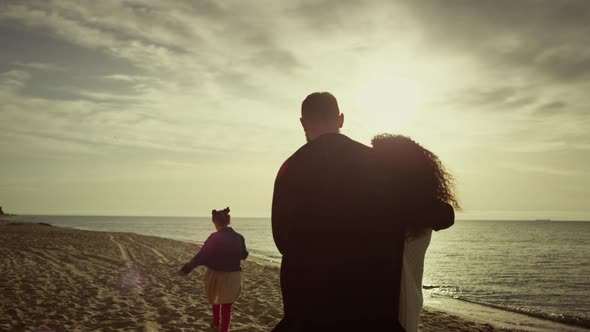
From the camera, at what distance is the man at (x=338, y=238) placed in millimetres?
1828

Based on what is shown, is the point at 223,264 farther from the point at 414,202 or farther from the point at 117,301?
the point at 117,301

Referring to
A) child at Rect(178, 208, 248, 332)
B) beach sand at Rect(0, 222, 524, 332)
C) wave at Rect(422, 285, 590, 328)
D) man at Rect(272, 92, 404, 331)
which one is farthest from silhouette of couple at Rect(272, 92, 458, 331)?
wave at Rect(422, 285, 590, 328)

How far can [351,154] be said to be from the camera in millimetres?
1896

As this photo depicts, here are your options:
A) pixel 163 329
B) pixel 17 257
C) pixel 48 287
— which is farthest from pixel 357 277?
pixel 17 257

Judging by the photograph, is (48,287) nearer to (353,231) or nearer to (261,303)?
(261,303)

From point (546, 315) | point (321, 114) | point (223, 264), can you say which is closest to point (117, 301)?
point (223, 264)

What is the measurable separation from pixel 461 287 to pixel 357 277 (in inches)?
1059

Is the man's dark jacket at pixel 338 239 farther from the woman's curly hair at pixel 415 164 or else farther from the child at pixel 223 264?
the child at pixel 223 264

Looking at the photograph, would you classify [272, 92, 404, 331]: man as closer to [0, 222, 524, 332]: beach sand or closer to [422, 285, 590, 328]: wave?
[0, 222, 524, 332]: beach sand

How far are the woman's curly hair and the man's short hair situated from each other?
268 millimetres

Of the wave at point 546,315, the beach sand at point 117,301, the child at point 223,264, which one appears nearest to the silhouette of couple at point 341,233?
the child at point 223,264

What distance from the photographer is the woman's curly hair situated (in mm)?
2055

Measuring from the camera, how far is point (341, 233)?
183cm

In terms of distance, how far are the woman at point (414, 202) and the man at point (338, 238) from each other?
139 mm
